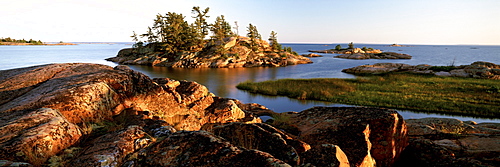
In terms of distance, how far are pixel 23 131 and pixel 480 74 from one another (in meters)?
68.3

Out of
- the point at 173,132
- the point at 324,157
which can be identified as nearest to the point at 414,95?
the point at 324,157

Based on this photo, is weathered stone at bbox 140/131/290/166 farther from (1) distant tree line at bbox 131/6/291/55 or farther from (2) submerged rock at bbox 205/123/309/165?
(1) distant tree line at bbox 131/6/291/55

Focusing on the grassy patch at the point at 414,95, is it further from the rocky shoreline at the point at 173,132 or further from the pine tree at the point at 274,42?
the pine tree at the point at 274,42

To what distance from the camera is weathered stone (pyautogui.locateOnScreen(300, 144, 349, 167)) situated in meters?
6.47

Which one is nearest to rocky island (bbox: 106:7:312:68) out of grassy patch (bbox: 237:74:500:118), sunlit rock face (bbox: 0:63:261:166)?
grassy patch (bbox: 237:74:500:118)

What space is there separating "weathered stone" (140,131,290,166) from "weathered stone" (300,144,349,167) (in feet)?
6.17

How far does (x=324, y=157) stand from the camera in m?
6.56

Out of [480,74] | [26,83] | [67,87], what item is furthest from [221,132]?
[480,74]

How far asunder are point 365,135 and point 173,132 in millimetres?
7270

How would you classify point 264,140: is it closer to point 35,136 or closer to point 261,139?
point 261,139

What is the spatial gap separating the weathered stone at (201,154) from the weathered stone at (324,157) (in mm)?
1879

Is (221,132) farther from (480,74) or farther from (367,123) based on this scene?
(480,74)

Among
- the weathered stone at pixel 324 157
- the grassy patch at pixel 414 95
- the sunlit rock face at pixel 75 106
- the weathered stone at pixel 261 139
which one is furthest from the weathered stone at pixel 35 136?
the grassy patch at pixel 414 95

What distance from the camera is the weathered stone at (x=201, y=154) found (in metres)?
5.13
